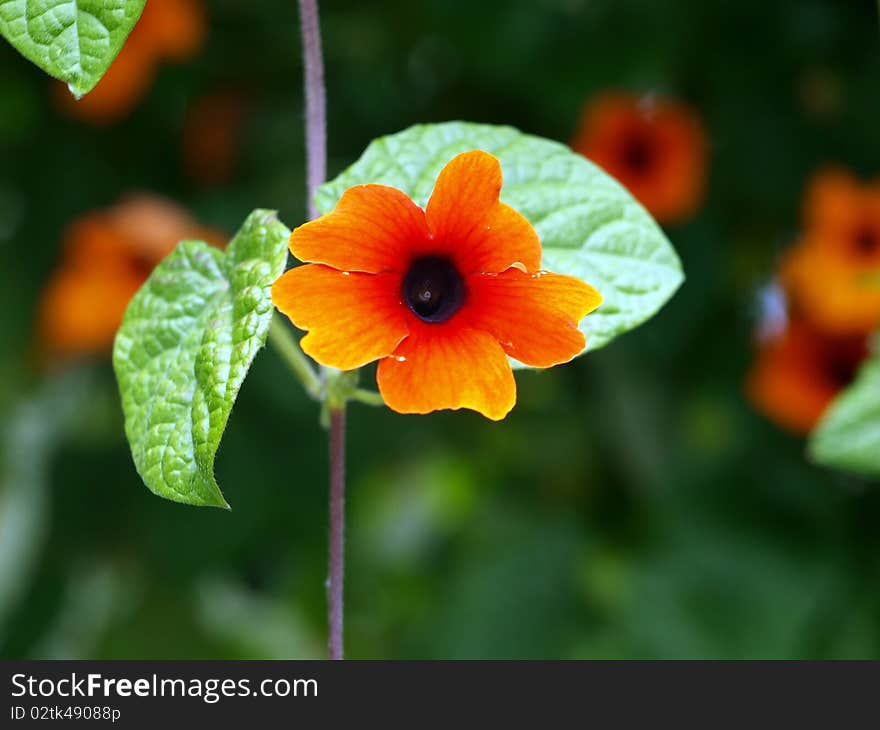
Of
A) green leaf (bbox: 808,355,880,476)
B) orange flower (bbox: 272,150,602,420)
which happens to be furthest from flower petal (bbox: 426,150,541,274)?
green leaf (bbox: 808,355,880,476)

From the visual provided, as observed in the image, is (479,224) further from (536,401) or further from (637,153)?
(536,401)

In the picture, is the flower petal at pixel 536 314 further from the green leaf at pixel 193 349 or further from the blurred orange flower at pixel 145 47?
the blurred orange flower at pixel 145 47

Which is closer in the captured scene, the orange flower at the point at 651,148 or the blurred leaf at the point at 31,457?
the orange flower at the point at 651,148

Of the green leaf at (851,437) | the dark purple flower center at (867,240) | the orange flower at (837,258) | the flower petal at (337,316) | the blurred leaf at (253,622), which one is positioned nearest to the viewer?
the flower petal at (337,316)

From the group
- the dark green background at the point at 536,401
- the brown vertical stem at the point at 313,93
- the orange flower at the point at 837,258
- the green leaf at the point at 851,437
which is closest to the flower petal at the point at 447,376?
the brown vertical stem at the point at 313,93

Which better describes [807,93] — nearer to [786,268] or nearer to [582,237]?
[786,268]

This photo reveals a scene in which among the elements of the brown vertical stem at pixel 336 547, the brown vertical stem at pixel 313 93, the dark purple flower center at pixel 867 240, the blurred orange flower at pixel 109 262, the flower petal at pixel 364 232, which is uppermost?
the blurred orange flower at pixel 109 262
